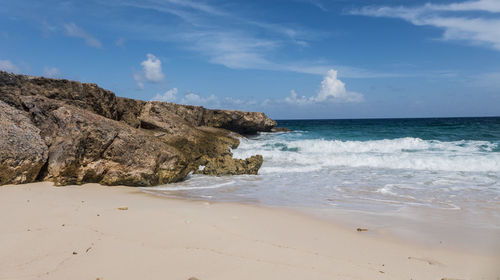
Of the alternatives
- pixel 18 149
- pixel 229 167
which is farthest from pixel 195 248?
pixel 229 167

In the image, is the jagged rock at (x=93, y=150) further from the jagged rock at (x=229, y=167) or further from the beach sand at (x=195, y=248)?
the jagged rock at (x=229, y=167)

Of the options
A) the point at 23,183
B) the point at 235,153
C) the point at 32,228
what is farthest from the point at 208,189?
the point at 235,153

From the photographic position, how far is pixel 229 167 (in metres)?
9.91

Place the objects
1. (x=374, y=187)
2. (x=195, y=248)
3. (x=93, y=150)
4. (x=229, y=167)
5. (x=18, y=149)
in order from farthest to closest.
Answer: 1. (x=229, y=167)
2. (x=374, y=187)
3. (x=93, y=150)
4. (x=18, y=149)
5. (x=195, y=248)

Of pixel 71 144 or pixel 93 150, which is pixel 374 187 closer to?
pixel 93 150

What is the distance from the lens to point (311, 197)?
6.85 m

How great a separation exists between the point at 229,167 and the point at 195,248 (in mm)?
6575

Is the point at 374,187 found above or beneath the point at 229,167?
beneath

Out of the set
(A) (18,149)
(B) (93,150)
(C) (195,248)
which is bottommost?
(C) (195,248)

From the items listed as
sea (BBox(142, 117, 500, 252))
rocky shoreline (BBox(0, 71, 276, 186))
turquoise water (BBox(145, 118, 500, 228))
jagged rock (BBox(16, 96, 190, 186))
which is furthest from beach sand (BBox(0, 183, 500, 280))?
turquoise water (BBox(145, 118, 500, 228))

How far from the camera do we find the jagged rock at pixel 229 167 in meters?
9.68

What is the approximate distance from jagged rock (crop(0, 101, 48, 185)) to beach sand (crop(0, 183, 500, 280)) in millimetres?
961

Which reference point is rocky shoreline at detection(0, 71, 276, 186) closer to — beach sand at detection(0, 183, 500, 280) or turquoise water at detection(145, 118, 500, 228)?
turquoise water at detection(145, 118, 500, 228)

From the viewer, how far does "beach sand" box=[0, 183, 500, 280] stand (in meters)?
2.86
